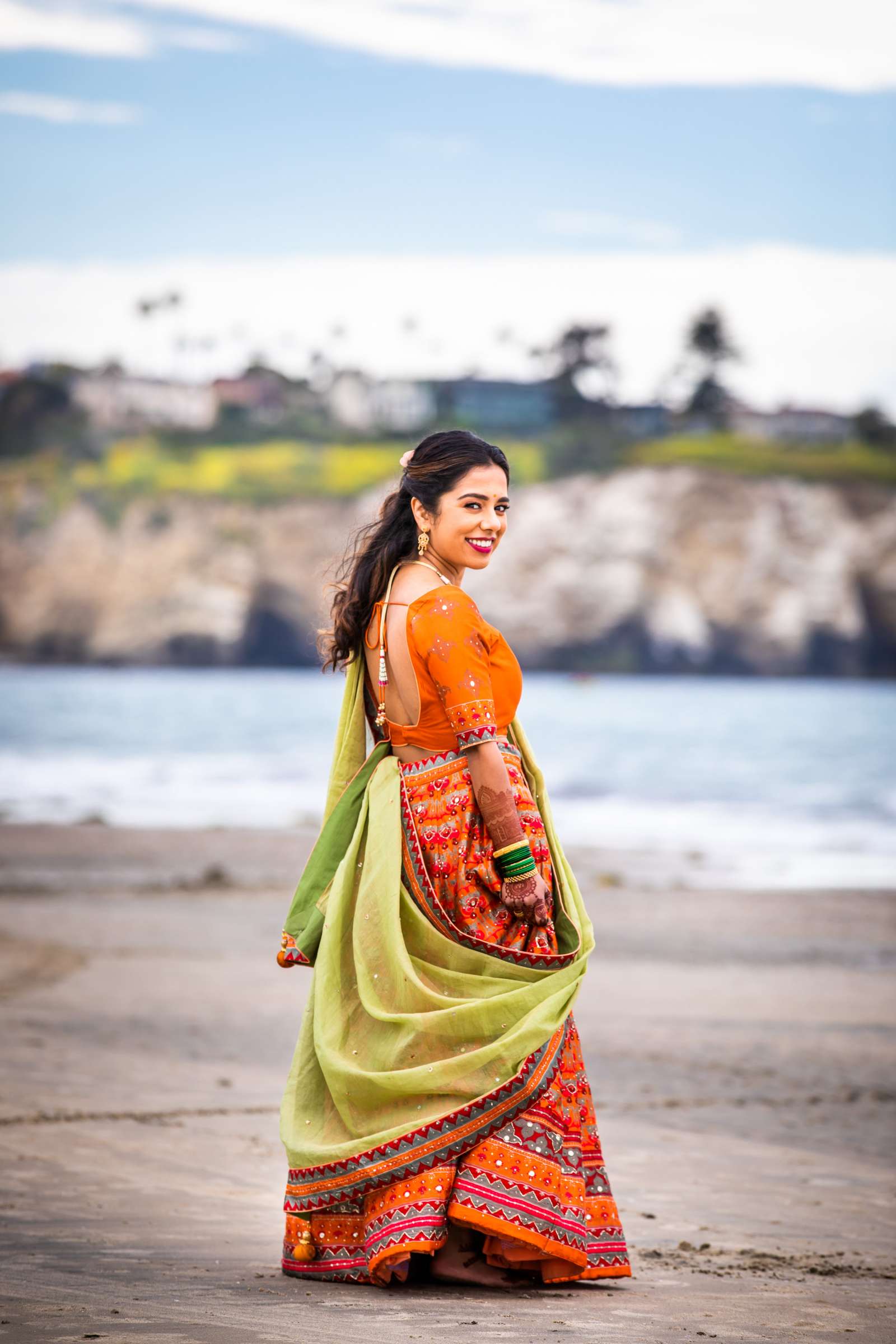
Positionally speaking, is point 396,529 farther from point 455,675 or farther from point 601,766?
point 601,766

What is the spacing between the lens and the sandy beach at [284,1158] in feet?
11.4

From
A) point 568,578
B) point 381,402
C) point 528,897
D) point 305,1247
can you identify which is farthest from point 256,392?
point 305,1247

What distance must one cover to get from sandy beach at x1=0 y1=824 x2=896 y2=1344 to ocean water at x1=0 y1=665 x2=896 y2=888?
237 inches

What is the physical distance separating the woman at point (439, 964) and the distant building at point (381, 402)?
107 metres

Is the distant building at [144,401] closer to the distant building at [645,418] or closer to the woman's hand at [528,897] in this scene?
the distant building at [645,418]

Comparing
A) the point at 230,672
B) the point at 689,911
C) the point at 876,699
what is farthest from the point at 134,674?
the point at 689,911

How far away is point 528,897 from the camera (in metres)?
3.84

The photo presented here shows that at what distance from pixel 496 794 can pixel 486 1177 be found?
0.86 metres

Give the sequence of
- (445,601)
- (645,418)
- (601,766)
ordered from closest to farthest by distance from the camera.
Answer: (445,601) → (601,766) → (645,418)

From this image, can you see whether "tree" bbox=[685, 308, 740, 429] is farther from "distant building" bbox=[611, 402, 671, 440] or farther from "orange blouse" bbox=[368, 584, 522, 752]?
"orange blouse" bbox=[368, 584, 522, 752]

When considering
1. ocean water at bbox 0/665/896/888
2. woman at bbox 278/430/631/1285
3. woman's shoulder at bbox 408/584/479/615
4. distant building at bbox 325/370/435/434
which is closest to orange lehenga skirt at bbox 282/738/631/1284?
woman at bbox 278/430/631/1285

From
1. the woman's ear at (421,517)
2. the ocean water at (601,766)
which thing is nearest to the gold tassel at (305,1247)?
the woman's ear at (421,517)

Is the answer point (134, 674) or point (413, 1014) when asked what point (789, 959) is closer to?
point (413, 1014)

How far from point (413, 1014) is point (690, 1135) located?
8.43 ft
